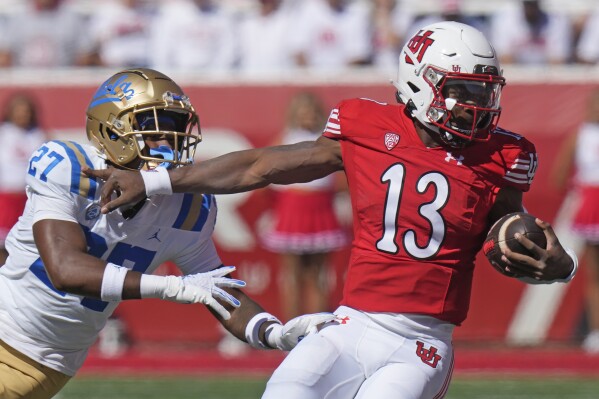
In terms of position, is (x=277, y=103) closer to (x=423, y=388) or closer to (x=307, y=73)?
(x=307, y=73)

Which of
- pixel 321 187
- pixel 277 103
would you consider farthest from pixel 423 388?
pixel 277 103

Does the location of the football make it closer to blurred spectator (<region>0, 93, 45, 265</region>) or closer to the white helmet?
the white helmet

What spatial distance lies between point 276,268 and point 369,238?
486 cm

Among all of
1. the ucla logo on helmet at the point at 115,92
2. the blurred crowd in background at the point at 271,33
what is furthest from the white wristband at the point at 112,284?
the blurred crowd in background at the point at 271,33

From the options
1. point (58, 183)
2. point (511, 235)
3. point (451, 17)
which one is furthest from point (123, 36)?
point (511, 235)

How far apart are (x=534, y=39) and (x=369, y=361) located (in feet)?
19.0

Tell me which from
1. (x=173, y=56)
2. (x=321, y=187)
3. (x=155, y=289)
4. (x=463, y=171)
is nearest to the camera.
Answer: (x=155, y=289)

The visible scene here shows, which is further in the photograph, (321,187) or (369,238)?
(321,187)

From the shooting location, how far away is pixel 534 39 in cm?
922

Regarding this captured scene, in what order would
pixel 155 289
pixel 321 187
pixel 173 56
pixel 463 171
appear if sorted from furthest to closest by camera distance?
pixel 173 56 < pixel 321 187 < pixel 463 171 < pixel 155 289

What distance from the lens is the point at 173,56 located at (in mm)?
9414

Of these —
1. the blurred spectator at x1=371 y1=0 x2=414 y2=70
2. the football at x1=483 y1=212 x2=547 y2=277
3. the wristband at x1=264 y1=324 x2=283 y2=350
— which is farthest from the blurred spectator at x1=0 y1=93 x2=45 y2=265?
the football at x1=483 y1=212 x2=547 y2=277

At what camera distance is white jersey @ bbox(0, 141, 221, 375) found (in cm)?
408

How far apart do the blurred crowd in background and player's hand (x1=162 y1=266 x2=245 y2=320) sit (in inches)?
208
